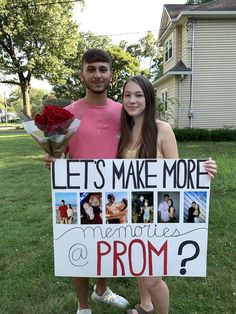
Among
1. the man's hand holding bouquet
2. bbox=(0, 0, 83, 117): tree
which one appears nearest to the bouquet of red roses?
the man's hand holding bouquet

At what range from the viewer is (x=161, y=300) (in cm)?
259

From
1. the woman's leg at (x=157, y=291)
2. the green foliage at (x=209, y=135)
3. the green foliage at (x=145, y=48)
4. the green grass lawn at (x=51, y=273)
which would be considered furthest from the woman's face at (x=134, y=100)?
the green foliage at (x=145, y=48)

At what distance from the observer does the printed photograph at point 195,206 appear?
2.47m

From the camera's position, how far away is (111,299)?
3211mm

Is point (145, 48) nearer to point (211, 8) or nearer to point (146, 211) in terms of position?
point (211, 8)

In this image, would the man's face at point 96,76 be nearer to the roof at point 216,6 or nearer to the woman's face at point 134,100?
the woman's face at point 134,100

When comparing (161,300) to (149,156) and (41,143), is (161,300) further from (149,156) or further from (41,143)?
(41,143)


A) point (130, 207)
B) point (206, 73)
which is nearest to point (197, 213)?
point (130, 207)

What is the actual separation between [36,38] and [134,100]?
1112 inches

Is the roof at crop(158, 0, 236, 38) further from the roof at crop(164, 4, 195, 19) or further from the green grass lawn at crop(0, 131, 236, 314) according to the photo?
the green grass lawn at crop(0, 131, 236, 314)

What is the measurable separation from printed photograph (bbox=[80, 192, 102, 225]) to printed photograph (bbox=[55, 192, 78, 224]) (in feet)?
0.15

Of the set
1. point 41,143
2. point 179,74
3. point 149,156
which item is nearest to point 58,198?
point 41,143

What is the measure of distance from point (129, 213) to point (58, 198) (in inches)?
18.9

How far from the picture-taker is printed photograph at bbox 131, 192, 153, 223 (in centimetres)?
248
